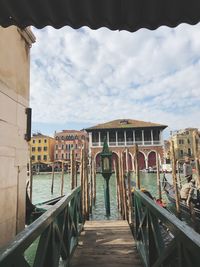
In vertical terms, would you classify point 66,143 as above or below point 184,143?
above

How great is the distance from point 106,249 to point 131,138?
36757 millimetres

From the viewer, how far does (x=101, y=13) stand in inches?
83.0

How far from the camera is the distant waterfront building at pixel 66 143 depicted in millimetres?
57656

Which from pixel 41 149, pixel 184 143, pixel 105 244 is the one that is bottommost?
pixel 105 244

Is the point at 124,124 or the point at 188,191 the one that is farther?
the point at 124,124

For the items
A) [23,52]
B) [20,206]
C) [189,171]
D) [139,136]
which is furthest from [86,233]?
[139,136]

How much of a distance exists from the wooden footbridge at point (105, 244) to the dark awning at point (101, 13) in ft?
5.08

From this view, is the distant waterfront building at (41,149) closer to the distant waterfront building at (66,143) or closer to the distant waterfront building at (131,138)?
the distant waterfront building at (66,143)

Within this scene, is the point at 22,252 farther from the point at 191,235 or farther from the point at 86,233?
the point at 86,233

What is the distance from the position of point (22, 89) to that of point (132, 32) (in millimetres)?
2538

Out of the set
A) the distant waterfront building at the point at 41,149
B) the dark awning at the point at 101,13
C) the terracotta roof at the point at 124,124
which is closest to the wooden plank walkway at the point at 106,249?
the dark awning at the point at 101,13

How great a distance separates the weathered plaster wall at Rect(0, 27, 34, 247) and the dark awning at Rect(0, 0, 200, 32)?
5.33ft

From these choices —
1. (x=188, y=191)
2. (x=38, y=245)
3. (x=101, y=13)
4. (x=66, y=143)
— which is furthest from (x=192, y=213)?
(x=66, y=143)

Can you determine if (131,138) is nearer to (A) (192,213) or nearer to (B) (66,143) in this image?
(B) (66,143)
